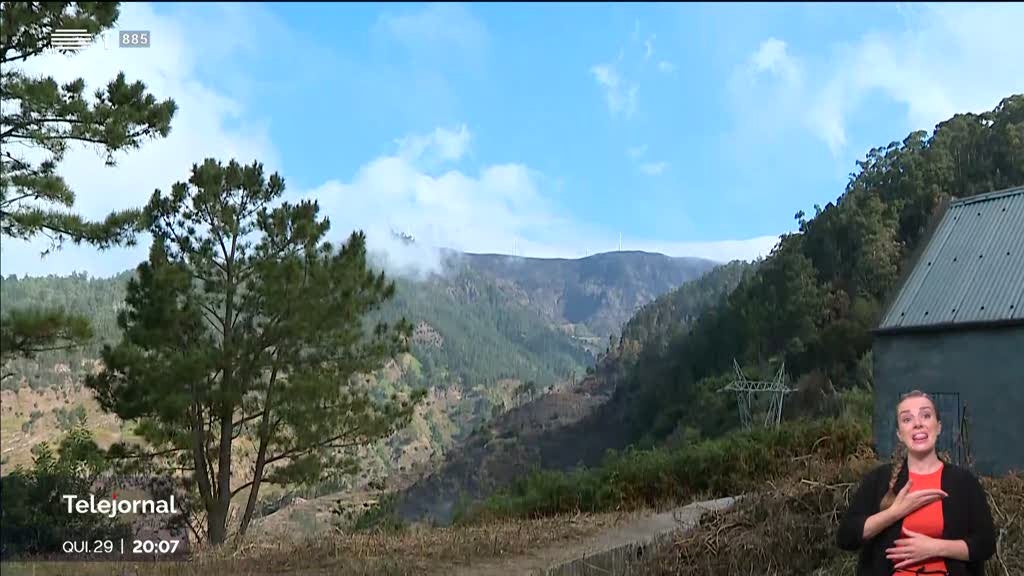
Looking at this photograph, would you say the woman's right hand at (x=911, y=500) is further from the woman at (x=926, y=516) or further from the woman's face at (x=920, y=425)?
the woman's face at (x=920, y=425)

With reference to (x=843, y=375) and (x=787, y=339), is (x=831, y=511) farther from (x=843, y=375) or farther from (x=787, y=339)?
(x=787, y=339)

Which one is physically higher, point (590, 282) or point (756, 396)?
point (590, 282)

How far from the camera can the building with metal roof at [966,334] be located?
1253 centimetres

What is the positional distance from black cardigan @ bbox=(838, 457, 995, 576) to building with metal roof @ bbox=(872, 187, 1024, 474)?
927cm

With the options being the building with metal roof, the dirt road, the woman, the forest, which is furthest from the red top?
the forest

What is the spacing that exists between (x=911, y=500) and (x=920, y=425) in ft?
0.80

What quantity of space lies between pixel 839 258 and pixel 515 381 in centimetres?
7242

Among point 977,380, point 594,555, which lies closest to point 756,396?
point 977,380

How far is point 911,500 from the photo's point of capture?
2.91 meters

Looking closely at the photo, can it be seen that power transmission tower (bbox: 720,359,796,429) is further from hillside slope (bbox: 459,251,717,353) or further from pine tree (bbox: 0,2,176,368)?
hillside slope (bbox: 459,251,717,353)

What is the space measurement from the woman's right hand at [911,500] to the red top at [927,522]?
0.06 feet

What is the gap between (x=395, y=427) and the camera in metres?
17.5

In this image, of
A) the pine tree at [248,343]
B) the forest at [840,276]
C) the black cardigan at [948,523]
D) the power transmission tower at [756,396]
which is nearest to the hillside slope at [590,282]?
the forest at [840,276]

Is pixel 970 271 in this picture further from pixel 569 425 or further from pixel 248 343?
pixel 569 425
